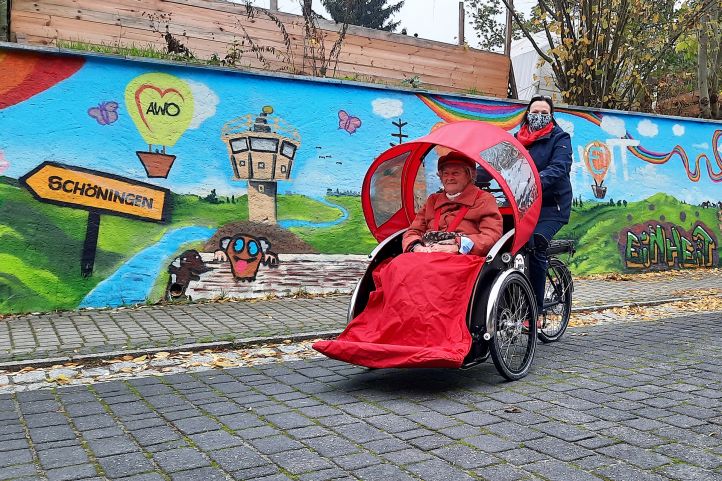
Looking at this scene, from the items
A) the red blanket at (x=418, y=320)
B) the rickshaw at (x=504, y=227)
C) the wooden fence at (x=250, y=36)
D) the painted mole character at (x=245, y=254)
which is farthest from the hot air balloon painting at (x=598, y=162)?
the red blanket at (x=418, y=320)

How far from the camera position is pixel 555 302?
7086 millimetres

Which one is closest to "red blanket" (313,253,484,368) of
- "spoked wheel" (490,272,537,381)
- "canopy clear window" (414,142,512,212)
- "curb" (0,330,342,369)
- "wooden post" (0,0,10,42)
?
"spoked wheel" (490,272,537,381)

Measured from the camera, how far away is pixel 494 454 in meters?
3.84

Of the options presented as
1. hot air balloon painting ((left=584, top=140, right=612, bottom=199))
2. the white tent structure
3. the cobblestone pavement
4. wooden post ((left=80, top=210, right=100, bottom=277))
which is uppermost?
the white tent structure

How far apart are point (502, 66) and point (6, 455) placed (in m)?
12.3

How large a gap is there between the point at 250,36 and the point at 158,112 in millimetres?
3794

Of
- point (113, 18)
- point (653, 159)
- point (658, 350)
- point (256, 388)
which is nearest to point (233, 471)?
point (256, 388)

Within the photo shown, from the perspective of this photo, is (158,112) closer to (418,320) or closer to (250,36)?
(250,36)

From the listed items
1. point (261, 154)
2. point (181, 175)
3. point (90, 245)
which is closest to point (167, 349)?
point (90, 245)

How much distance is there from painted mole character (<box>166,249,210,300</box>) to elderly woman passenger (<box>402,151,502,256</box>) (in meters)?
3.87

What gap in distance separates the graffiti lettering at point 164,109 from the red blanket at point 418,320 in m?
4.56

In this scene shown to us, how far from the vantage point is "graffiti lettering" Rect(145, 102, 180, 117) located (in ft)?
28.6

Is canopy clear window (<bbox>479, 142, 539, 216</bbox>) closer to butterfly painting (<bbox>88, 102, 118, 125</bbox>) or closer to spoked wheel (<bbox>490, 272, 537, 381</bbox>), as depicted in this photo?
spoked wheel (<bbox>490, 272, 537, 381</bbox>)

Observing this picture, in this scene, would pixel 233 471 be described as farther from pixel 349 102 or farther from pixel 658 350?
pixel 349 102
